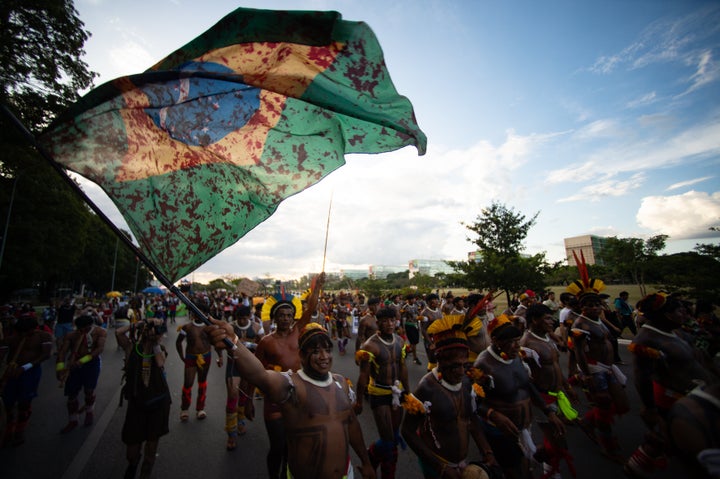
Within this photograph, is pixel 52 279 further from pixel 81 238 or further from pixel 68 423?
pixel 68 423

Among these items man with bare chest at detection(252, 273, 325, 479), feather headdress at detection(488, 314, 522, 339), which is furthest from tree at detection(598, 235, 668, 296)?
man with bare chest at detection(252, 273, 325, 479)

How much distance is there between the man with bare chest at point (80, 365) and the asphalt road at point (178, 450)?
1.20ft

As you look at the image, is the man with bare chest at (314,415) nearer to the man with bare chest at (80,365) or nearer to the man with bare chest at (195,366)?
the man with bare chest at (195,366)

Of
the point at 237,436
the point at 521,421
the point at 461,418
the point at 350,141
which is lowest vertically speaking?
the point at 237,436

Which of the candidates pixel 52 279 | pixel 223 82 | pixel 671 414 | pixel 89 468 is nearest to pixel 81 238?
pixel 52 279

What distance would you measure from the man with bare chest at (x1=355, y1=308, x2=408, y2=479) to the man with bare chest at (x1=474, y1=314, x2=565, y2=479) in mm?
1081

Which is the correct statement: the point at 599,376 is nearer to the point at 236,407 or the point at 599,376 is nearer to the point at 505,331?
the point at 505,331

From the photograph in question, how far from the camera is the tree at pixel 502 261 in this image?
16453 millimetres

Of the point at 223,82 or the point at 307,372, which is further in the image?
the point at 307,372

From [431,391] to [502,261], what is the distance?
1575cm

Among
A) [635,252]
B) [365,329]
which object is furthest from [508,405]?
[635,252]

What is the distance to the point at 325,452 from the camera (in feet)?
8.29

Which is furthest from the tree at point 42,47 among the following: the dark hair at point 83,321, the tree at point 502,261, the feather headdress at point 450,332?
the tree at point 502,261

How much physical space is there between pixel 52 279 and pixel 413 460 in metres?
54.7
